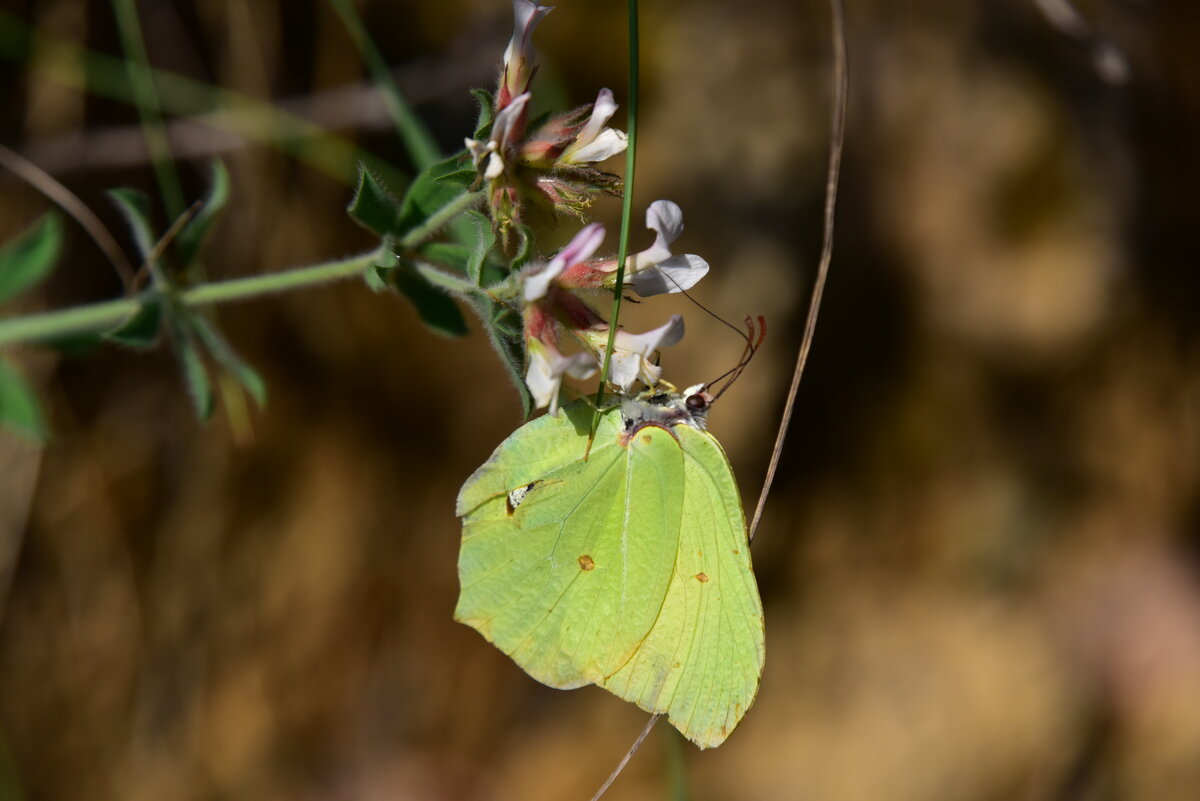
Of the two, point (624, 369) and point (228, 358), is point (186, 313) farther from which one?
point (624, 369)

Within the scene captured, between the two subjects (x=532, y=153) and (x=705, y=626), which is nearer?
(x=532, y=153)

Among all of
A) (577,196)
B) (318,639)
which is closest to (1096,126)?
(577,196)

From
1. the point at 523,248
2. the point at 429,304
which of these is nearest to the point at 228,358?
the point at 429,304

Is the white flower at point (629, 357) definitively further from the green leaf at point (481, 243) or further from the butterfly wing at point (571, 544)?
the green leaf at point (481, 243)

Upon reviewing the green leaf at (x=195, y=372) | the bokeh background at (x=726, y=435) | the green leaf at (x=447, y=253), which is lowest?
the bokeh background at (x=726, y=435)

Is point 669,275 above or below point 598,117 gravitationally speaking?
below

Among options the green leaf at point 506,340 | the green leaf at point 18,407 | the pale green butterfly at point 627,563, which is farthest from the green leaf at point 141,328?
the pale green butterfly at point 627,563

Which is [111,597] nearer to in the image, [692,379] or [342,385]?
[342,385]
